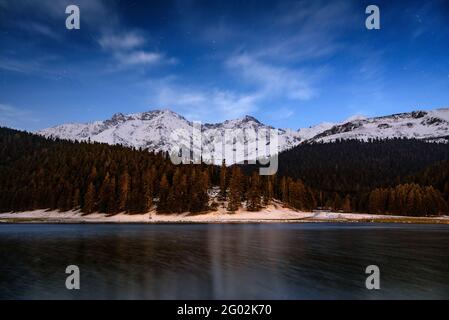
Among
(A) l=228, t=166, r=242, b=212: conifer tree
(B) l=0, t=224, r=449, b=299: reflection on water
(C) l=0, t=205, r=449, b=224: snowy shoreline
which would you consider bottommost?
(C) l=0, t=205, r=449, b=224: snowy shoreline

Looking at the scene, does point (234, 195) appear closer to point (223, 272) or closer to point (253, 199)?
point (253, 199)

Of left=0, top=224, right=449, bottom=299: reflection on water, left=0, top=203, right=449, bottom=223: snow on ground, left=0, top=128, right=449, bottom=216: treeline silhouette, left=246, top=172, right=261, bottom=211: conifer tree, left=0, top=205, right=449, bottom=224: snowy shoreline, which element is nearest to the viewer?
left=0, top=224, right=449, bottom=299: reflection on water

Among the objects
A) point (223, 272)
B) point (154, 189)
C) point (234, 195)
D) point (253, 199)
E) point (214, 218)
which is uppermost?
point (154, 189)

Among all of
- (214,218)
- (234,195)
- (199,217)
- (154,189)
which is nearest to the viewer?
(214,218)

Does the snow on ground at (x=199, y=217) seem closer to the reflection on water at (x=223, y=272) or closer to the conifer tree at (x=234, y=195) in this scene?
the conifer tree at (x=234, y=195)

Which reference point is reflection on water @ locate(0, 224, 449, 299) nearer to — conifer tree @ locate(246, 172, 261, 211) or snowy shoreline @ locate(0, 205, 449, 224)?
snowy shoreline @ locate(0, 205, 449, 224)

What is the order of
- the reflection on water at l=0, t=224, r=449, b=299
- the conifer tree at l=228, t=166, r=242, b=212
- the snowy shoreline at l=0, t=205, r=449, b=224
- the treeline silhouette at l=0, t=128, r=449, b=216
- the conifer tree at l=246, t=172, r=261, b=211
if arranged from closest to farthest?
1. the reflection on water at l=0, t=224, r=449, b=299
2. the snowy shoreline at l=0, t=205, r=449, b=224
3. the conifer tree at l=228, t=166, r=242, b=212
4. the conifer tree at l=246, t=172, r=261, b=211
5. the treeline silhouette at l=0, t=128, r=449, b=216

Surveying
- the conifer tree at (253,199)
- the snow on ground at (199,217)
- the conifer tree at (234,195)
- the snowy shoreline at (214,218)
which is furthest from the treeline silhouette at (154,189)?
the snowy shoreline at (214,218)

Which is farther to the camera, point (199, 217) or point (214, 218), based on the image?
point (199, 217)

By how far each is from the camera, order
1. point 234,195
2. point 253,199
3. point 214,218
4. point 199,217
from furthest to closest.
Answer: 1. point 253,199
2. point 234,195
3. point 199,217
4. point 214,218

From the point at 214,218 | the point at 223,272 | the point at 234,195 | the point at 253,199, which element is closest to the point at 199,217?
the point at 214,218

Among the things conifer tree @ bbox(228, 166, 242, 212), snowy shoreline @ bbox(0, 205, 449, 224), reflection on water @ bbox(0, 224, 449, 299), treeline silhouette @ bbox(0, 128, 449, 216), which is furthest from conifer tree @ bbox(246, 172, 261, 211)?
reflection on water @ bbox(0, 224, 449, 299)

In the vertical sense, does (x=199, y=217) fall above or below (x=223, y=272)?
below
